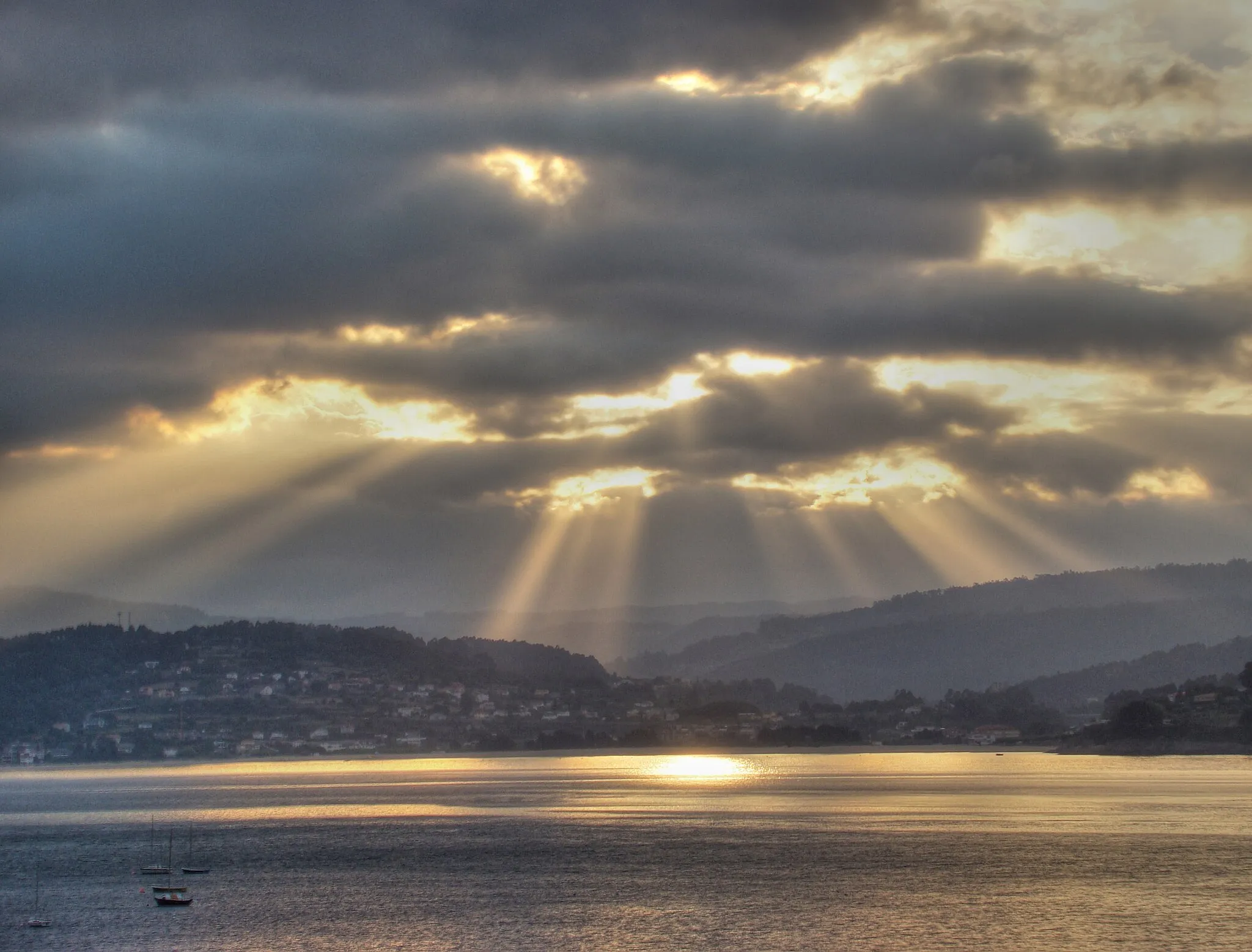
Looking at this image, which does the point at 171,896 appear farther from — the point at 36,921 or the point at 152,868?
the point at 152,868

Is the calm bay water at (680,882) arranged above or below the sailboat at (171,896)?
below

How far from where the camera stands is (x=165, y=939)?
8925 centimetres

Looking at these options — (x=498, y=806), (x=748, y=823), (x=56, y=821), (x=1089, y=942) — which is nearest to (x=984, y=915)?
(x=1089, y=942)

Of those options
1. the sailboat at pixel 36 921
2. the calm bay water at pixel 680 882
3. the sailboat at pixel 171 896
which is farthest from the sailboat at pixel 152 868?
the sailboat at pixel 36 921

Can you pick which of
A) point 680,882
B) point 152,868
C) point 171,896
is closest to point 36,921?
point 171,896

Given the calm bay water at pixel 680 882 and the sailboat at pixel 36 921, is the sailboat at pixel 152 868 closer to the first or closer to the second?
the calm bay water at pixel 680 882

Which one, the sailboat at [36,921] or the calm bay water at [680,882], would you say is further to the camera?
the sailboat at [36,921]

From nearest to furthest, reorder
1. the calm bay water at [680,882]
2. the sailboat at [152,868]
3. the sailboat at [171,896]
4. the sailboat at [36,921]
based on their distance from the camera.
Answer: the calm bay water at [680,882] < the sailboat at [36,921] < the sailboat at [171,896] < the sailboat at [152,868]

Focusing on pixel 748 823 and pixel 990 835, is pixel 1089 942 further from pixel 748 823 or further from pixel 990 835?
pixel 748 823

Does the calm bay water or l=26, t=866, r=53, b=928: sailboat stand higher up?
l=26, t=866, r=53, b=928: sailboat

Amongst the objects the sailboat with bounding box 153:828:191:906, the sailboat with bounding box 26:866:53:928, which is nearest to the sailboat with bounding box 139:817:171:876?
the sailboat with bounding box 153:828:191:906

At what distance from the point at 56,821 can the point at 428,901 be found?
10754cm

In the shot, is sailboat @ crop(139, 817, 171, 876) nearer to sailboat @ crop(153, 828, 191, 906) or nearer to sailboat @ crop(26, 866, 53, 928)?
sailboat @ crop(153, 828, 191, 906)

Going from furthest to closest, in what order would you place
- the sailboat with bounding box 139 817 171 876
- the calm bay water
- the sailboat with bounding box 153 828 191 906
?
the sailboat with bounding box 139 817 171 876
the sailboat with bounding box 153 828 191 906
the calm bay water
